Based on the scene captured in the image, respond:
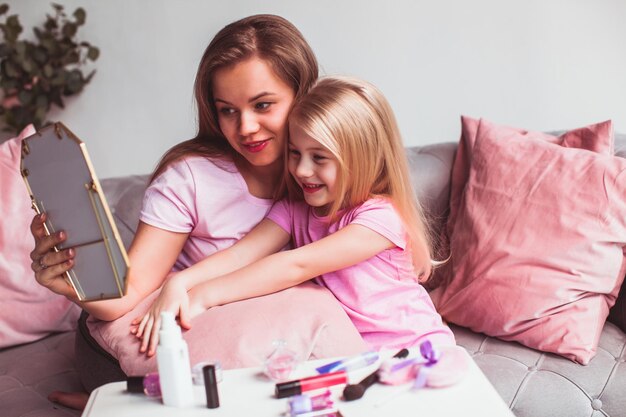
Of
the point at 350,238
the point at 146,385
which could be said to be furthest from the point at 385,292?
the point at 146,385

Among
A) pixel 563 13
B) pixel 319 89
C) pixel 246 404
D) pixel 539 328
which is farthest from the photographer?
pixel 563 13

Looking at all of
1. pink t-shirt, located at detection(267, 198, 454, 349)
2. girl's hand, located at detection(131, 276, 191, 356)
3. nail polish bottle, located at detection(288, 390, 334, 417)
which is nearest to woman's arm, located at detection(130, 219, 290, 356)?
girl's hand, located at detection(131, 276, 191, 356)

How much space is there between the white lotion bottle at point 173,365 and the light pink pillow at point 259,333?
168 millimetres

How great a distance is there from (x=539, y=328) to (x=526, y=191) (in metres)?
0.32

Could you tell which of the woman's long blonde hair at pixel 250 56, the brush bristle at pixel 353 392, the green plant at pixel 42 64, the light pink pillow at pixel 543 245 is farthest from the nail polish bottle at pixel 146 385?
the green plant at pixel 42 64

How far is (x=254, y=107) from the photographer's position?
1.42 m

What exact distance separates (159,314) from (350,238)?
0.37 m

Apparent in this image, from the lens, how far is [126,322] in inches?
51.1

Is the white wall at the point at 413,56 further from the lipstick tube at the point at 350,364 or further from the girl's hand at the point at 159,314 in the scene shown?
the lipstick tube at the point at 350,364

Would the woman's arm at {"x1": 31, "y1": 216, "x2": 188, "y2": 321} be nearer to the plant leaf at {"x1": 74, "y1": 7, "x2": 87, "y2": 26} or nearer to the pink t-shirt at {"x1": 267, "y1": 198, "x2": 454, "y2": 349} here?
the pink t-shirt at {"x1": 267, "y1": 198, "x2": 454, "y2": 349}

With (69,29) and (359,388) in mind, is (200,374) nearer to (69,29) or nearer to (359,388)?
(359,388)

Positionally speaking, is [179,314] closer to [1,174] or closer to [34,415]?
[34,415]

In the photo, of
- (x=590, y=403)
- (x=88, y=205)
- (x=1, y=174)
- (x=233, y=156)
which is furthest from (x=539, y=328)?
(x=1, y=174)

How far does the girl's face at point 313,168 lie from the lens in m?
1.36
